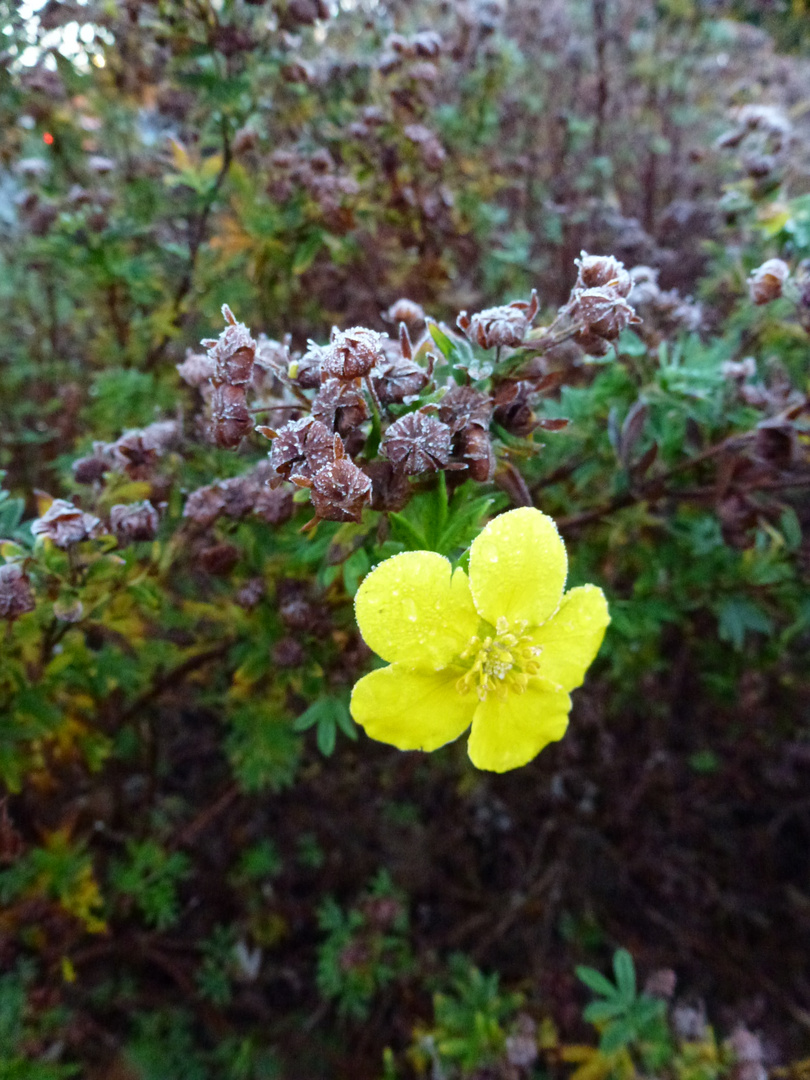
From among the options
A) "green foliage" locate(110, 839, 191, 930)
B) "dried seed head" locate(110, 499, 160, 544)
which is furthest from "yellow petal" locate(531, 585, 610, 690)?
"green foliage" locate(110, 839, 191, 930)

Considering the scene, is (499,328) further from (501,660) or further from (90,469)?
(90,469)

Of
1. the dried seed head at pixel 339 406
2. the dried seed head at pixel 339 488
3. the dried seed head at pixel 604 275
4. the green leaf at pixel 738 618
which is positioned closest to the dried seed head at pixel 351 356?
the dried seed head at pixel 339 406

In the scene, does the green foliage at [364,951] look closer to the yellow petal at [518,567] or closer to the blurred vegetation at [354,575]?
the blurred vegetation at [354,575]

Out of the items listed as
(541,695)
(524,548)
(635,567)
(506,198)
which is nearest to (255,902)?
(635,567)

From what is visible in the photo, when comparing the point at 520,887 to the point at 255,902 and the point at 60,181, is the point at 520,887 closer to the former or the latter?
the point at 255,902

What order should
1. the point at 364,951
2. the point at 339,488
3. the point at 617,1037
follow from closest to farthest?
the point at 339,488, the point at 617,1037, the point at 364,951

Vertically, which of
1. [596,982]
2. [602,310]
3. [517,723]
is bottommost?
[596,982]

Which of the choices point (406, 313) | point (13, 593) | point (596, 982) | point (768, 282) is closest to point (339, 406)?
point (406, 313)
